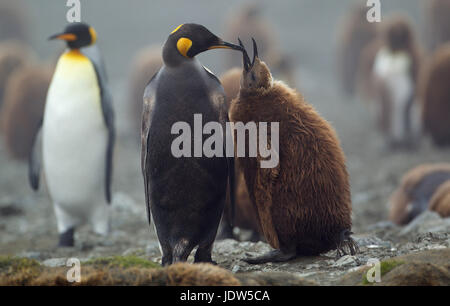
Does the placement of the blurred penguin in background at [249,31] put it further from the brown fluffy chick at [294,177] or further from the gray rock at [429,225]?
the brown fluffy chick at [294,177]

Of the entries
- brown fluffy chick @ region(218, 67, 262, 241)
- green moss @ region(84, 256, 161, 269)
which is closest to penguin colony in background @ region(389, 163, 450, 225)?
brown fluffy chick @ region(218, 67, 262, 241)

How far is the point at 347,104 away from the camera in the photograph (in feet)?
53.5

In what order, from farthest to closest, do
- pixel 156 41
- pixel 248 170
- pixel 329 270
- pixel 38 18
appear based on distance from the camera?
pixel 38 18
pixel 156 41
pixel 248 170
pixel 329 270

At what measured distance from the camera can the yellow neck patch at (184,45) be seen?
13.3ft

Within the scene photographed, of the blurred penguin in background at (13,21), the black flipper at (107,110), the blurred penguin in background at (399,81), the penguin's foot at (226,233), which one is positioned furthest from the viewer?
the blurred penguin in background at (13,21)

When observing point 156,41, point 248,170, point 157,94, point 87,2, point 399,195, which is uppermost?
point 87,2

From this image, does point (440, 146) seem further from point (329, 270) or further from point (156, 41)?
point (156, 41)

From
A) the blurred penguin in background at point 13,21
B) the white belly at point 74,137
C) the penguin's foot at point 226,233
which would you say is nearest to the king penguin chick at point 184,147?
the penguin's foot at point 226,233

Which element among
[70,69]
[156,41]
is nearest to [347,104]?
[156,41]

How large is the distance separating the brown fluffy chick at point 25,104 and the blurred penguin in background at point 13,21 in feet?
27.7

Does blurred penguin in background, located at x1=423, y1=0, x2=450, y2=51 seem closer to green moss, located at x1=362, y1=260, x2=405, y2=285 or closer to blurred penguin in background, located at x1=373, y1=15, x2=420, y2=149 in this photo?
blurred penguin in background, located at x1=373, y1=15, x2=420, y2=149

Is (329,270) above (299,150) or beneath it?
beneath

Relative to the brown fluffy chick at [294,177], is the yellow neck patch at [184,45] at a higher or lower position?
higher
